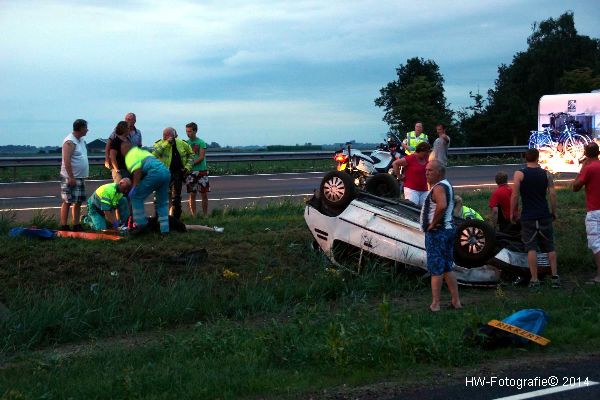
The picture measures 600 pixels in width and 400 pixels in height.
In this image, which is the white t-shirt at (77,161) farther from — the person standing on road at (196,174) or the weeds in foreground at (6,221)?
the person standing on road at (196,174)

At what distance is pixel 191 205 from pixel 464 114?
3964cm

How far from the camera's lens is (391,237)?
1100cm

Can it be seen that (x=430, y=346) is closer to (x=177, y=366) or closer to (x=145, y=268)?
(x=177, y=366)

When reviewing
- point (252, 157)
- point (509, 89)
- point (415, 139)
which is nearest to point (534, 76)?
point (509, 89)

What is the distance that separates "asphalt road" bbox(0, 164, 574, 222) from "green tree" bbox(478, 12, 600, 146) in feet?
72.0

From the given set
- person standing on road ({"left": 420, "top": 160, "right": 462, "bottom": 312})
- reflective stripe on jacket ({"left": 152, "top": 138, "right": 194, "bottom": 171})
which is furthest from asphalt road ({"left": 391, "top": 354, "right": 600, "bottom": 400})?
reflective stripe on jacket ({"left": 152, "top": 138, "right": 194, "bottom": 171})

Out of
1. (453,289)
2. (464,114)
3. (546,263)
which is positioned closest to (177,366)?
(453,289)

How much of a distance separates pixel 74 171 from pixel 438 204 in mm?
5915

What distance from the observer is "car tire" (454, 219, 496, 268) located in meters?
10.4

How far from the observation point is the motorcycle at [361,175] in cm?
1156

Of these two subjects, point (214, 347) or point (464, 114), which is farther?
A: point (464, 114)

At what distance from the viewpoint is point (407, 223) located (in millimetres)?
10977

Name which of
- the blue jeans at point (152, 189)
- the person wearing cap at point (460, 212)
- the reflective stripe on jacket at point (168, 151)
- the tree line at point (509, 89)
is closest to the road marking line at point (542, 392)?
the person wearing cap at point (460, 212)

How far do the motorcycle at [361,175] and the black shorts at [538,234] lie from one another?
236 cm
